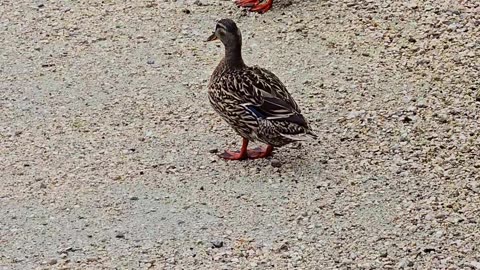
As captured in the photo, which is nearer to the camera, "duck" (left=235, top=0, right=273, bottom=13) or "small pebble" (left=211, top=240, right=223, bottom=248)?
"small pebble" (left=211, top=240, right=223, bottom=248)

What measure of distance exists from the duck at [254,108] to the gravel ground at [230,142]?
0.67 feet

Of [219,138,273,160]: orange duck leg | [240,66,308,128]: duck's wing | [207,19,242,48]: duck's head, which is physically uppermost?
[207,19,242,48]: duck's head

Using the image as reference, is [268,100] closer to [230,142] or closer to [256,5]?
[230,142]

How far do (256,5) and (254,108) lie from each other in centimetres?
302

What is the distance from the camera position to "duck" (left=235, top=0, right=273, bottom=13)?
32.2 feet

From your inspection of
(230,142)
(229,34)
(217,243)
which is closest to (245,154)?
(230,142)

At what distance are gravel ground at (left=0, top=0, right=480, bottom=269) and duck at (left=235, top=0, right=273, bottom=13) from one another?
0.13 meters

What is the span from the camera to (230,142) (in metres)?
7.54

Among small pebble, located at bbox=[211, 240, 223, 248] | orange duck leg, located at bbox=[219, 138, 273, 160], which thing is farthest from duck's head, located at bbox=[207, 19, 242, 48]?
small pebble, located at bbox=[211, 240, 223, 248]

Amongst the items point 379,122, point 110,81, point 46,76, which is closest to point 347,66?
point 379,122

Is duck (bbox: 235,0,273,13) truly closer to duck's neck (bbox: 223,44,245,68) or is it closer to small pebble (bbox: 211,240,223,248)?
duck's neck (bbox: 223,44,245,68)

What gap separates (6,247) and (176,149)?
5.26 ft

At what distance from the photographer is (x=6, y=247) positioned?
615cm

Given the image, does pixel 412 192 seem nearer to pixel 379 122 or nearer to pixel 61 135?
pixel 379 122
